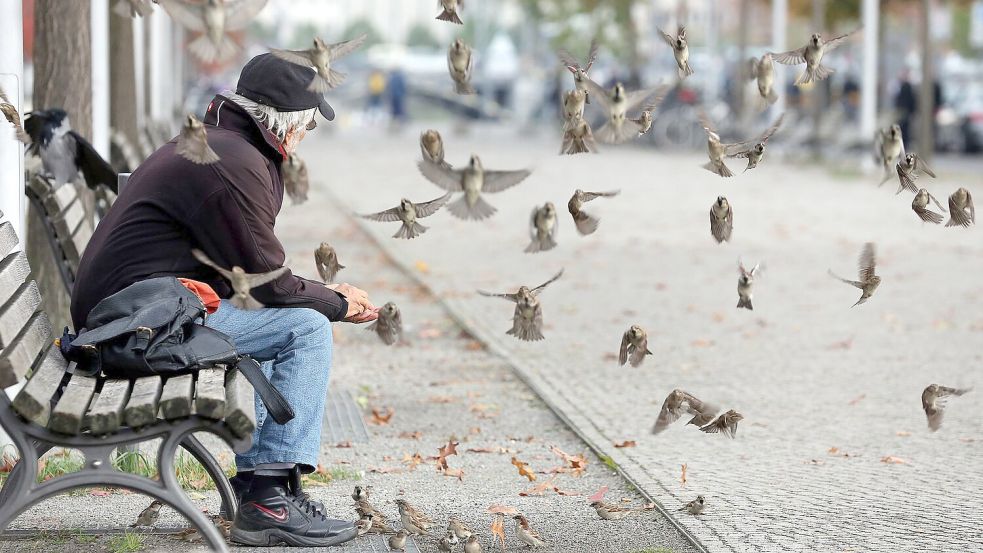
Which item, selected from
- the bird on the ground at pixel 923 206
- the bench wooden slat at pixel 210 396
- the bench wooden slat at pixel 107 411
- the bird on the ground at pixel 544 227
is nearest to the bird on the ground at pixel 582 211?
the bird on the ground at pixel 544 227

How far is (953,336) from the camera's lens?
31.9ft

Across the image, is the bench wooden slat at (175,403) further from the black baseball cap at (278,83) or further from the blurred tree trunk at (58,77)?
the blurred tree trunk at (58,77)

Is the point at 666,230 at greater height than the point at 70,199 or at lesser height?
lesser

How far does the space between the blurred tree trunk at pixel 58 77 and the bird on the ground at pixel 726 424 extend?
123 inches

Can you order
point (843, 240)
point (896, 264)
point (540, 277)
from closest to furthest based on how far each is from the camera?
point (540, 277), point (896, 264), point (843, 240)

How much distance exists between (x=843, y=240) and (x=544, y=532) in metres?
10.8

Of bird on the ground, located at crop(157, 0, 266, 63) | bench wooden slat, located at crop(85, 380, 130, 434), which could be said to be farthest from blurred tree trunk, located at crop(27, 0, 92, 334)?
bird on the ground, located at crop(157, 0, 266, 63)

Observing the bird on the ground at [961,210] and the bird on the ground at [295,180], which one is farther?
the bird on the ground at [295,180]

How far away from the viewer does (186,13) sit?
4.12 metres

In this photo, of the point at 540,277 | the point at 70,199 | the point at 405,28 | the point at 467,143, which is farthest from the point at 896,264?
the point at 405,28

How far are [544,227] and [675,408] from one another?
1.16m

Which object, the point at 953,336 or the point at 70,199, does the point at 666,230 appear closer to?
the point at 953,336

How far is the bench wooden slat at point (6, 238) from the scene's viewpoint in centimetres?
482

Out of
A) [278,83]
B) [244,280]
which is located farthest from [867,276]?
[244,280]
